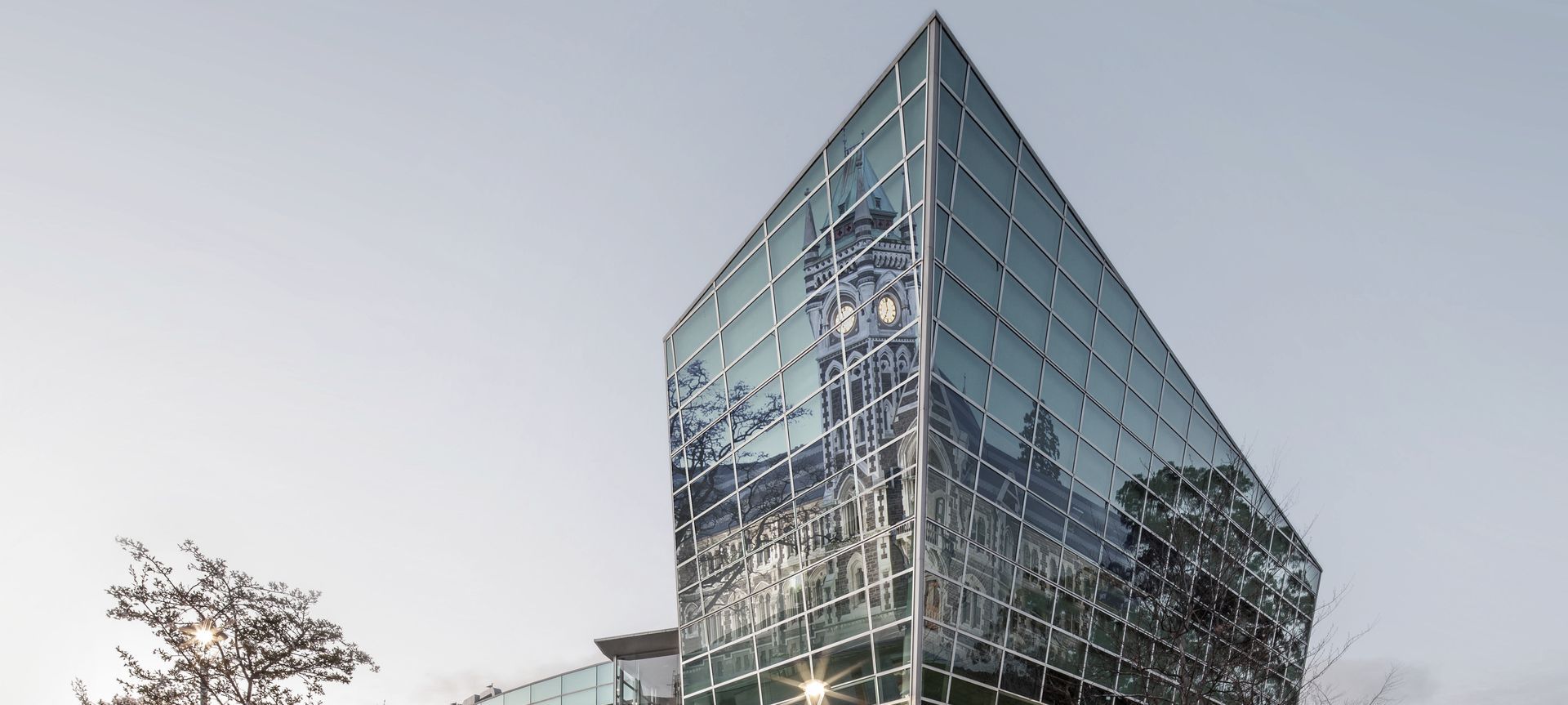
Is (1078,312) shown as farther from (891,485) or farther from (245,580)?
(245,580)

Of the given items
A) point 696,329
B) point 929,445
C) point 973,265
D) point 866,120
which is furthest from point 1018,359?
point 696,329

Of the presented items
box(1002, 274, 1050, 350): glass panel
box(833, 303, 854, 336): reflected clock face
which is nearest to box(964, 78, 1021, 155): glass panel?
box(1002, 274, 1050, 350): glass panel

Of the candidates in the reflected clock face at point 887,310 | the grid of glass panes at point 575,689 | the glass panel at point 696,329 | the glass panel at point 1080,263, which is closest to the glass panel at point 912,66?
the reflected clock face at point 887,310

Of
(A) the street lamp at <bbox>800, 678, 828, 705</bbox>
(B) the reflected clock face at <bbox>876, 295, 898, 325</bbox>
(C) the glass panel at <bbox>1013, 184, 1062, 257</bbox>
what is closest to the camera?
(A) the street lamp at <bbox>800, 678, 828, 705</bbox>

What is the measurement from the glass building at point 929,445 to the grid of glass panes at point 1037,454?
0.08 metres

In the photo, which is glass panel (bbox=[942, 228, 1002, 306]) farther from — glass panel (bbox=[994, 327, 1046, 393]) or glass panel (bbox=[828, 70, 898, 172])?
glass panel (bbox=[828, 70, 898, 172])

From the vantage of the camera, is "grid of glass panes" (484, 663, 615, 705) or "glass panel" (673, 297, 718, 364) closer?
"glass panel" (673, 297, 718, 364)

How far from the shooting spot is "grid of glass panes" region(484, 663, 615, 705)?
44344 millimetres

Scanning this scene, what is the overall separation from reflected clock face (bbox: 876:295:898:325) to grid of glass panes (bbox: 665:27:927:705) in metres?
0.04

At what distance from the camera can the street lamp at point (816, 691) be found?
946 inches

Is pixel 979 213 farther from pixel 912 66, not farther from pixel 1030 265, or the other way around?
pixel 912 66

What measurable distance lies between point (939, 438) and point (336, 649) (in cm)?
1878

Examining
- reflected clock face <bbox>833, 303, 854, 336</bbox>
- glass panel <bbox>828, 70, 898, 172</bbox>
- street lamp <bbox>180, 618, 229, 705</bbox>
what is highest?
glass panel <bbox>828, 70, 898, 172</bbox>

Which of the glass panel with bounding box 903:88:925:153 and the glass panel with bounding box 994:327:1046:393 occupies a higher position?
the glass panel with bounding box 903:88:925:153
